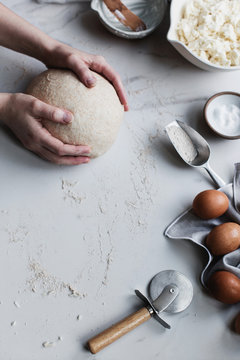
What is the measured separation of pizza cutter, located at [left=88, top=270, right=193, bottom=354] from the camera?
38.8 inches

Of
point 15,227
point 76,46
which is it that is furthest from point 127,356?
point 76,46

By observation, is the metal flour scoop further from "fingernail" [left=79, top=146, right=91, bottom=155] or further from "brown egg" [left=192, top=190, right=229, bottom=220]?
"fingernail" [left=79, top=146, right=91, bottom=155]

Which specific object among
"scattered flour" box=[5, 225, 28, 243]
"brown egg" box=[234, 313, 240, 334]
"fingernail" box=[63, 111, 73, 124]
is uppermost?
"fingernail" box=[63, 111, 73, 124]

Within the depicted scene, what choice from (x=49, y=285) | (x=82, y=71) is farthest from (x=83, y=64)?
(x=49, y=285)

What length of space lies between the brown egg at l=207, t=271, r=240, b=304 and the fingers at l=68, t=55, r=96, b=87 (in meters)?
0.61

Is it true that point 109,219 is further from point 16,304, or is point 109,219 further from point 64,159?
point 16,304

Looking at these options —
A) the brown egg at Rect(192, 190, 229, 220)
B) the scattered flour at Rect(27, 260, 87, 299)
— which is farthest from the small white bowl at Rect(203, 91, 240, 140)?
the scattered flour at Rect(27, 260, 87, 299)

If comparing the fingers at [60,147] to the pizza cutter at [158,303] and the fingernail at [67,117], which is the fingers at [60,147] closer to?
the fingernail at [67,117]

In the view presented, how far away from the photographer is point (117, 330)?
99cm

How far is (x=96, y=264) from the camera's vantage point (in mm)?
1082

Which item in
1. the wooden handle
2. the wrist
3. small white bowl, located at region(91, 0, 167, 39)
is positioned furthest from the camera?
small white bowl, located at region(91, 0, 167, 39)

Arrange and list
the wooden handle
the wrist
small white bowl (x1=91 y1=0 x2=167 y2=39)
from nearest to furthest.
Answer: the wooden handle → the wrist → small white bowl (x1=91 y1=0 x2=167 y2=39)

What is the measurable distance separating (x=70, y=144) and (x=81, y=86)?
16cm

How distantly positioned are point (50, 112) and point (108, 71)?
233 mm
